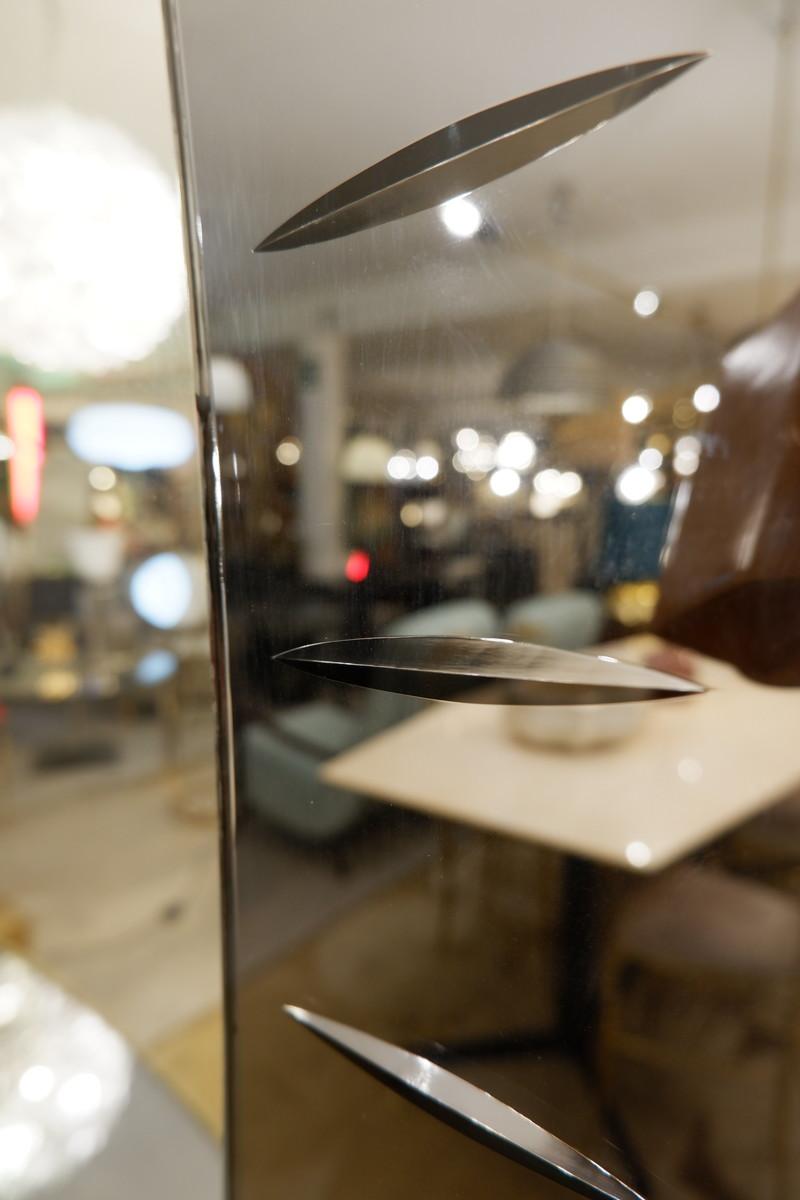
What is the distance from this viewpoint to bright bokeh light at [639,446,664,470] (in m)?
0.42

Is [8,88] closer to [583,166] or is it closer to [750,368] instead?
[583,166]

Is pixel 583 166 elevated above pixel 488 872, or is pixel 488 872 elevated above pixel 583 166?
pixel 583 166

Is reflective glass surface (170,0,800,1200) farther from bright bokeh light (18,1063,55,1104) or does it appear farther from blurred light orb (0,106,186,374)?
bright bokeh light (18,1063,55,1104)

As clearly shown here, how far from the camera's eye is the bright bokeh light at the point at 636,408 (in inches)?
16.4

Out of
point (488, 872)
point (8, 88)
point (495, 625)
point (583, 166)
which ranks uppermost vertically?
point (8, 88)

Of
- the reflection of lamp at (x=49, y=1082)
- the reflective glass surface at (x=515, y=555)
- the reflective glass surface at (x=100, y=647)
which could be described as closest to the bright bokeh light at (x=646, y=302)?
the reflective glass surface at (x=515, y=555)

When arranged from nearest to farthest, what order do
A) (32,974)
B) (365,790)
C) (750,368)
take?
(750,368) → (365,790) → (32,974)

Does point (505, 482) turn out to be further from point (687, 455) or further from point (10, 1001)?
point (10, 1001)

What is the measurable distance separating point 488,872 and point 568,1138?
0.56 feet

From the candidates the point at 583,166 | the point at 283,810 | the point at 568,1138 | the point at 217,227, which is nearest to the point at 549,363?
the point at 583,166

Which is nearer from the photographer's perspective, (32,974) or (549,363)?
(549,363)

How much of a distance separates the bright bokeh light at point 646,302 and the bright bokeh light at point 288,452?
0.23 meters

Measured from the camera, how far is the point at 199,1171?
0.75 metres

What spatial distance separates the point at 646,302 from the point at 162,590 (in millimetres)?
514
